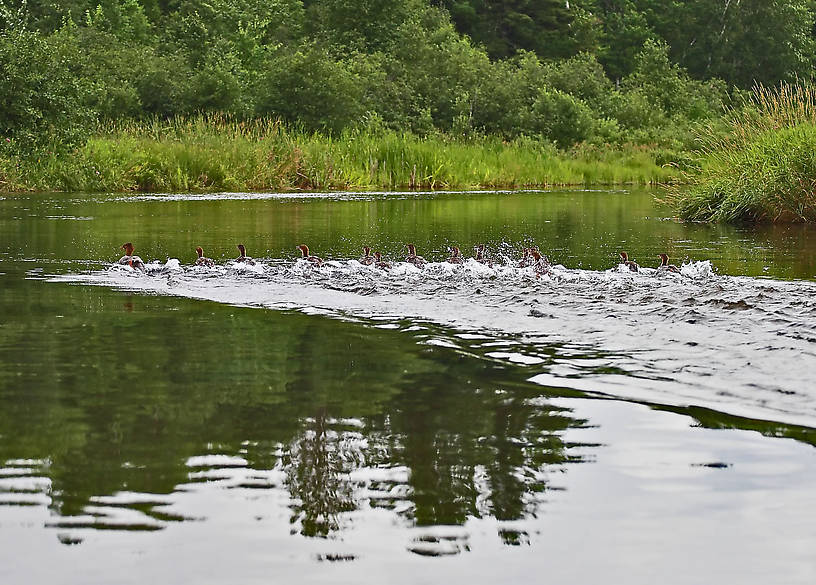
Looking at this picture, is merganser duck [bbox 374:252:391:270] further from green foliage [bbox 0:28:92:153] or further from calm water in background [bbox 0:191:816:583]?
green foliage [bbox 0:28:92:153]

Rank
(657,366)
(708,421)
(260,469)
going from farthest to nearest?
(657,366)
(708,421)
(260,469)

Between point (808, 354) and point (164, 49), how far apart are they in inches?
2034

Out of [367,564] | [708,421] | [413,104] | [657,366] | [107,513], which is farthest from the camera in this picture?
[413,104]

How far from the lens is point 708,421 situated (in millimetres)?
5219

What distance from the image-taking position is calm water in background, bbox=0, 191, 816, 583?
11.3 ft

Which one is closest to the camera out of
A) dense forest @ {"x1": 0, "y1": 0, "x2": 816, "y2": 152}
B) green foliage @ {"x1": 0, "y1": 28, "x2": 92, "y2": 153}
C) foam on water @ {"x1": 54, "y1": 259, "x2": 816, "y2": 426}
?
foam on water @ {"x1": 54, "y1": 259, "x2": 816, "y2": 426}

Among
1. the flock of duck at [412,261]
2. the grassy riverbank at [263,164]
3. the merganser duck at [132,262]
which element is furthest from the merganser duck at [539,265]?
the grassy riverbank at [263,164]

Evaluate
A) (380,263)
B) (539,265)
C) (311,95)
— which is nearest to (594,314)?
(539,265)

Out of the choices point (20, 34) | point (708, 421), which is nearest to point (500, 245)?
point (708, 421)

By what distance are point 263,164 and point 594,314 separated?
25.4 meters

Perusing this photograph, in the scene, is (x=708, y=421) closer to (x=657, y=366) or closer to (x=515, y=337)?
(x=657, y=366)

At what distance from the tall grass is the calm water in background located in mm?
7651

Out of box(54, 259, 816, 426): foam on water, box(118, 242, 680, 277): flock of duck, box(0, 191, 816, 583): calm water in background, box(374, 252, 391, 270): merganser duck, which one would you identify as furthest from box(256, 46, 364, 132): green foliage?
box(0, 191, 816, 583): calm water in background

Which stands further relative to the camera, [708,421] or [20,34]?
[20,34]
